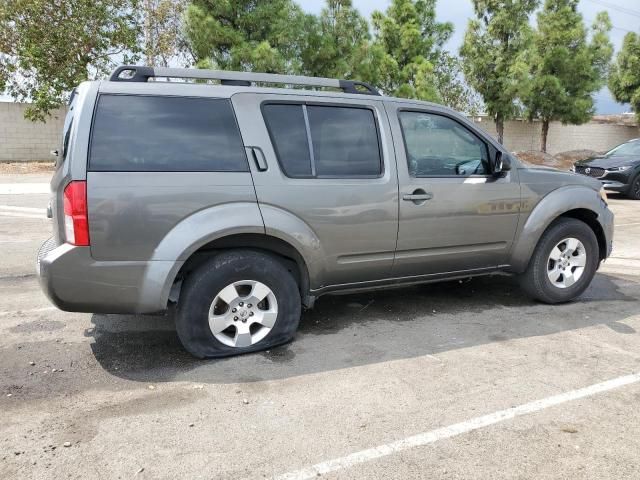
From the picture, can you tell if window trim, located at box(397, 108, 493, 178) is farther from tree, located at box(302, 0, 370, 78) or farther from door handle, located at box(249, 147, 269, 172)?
tree, located at box(302, 0, 370, 78)

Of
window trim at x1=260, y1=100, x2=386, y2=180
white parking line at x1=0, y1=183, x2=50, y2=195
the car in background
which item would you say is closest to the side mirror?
window trim at x1=260, y1=100, x2=386, y2=180

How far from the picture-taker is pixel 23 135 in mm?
20375

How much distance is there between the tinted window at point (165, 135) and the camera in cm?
351

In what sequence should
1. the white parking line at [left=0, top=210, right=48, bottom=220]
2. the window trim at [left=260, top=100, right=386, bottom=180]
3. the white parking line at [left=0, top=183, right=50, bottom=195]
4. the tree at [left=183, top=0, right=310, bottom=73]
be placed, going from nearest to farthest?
the window trim at [left=260, top=100, right=386, bottom=180], the white parking line at [left=0, top=210, right=48, bottom=220], the white parking line at [left=0, top=183, right=50, bottom=195], the tree at [left=183, top=0, right=310, bottom=73]

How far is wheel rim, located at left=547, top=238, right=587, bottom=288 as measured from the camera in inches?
205

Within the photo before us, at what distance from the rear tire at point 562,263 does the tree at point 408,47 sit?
13616 mm

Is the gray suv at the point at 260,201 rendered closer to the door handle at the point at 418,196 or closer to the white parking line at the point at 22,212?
the door handle at the point at 418,196

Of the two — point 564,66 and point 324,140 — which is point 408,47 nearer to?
point 564,66

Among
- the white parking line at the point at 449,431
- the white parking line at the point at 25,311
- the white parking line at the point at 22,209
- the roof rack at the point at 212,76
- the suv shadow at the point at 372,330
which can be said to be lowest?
the white parking line at the point at 449,431

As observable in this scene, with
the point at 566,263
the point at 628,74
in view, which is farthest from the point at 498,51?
the point at 566,263

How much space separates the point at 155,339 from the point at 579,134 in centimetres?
2829

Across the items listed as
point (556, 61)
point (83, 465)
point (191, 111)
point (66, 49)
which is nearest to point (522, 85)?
point (556, 61)

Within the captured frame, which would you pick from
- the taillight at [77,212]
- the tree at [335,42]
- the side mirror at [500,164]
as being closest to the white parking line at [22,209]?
the taillight at [77,212]

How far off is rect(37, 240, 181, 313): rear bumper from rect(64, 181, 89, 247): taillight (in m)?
0.07
